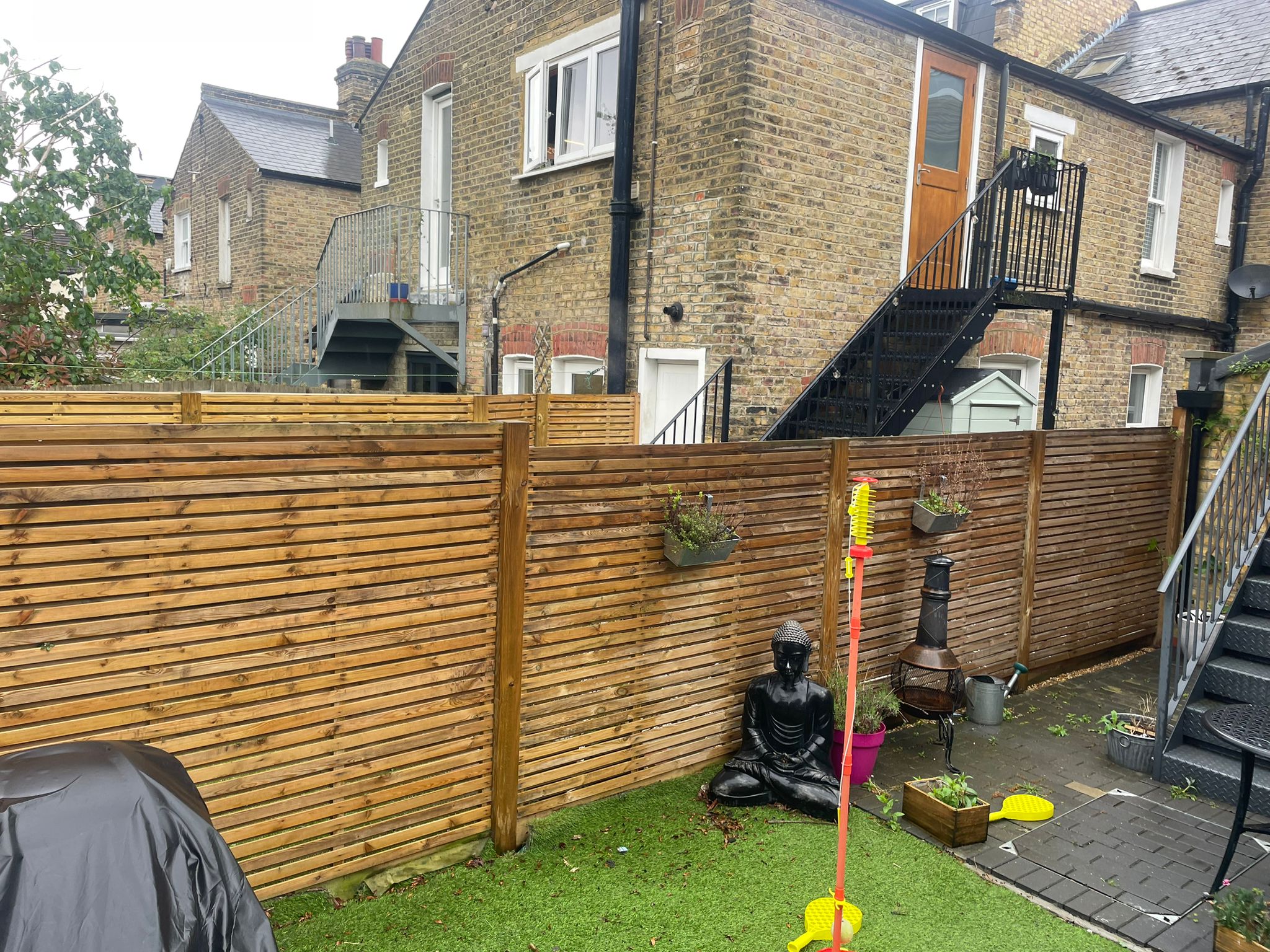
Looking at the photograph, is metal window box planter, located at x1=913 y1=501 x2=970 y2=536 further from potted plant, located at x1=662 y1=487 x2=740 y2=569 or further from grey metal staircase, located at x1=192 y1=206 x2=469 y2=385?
grey metal staircase, located at x1=192 y1=206 x2=469 y2=385

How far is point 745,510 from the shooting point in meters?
5.61

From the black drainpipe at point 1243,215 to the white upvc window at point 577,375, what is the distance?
36.2 ft

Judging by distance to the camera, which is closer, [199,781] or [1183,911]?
[199,781]

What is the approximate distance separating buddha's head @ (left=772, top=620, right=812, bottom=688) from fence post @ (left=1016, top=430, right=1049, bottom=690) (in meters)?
3.02

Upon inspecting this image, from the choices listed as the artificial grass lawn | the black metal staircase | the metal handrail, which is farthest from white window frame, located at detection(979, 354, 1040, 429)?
the artificial grass lawn

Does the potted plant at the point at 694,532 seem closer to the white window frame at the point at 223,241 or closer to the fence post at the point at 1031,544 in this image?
the fence post at the point at 1031,544

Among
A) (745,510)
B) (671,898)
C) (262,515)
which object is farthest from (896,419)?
(262,515)

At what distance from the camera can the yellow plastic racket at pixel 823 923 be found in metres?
4.05

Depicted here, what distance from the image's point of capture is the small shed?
9.07 meters

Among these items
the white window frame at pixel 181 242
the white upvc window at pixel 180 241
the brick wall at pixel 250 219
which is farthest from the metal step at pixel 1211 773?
the white upvc window at pixel 180 241

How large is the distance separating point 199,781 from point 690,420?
20.3ft

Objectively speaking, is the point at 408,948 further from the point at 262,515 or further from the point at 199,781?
the point at 262,515

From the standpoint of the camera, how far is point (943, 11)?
15141 mm

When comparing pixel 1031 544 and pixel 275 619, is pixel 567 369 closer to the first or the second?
pixel 1031 544
